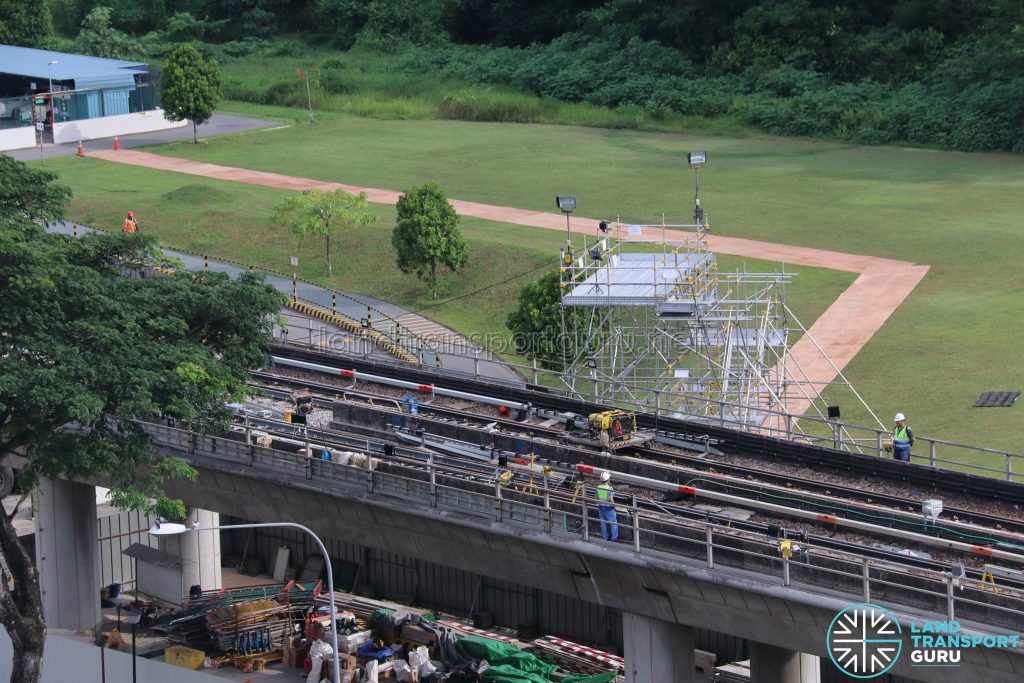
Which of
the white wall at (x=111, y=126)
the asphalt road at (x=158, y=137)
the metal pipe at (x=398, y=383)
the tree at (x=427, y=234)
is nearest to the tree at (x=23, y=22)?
the asphalt road at (x=158, y=137)

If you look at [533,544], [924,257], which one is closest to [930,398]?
[924,257]

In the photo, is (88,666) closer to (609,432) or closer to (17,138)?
(609,432)

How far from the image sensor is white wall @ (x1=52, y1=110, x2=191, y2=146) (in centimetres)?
9856

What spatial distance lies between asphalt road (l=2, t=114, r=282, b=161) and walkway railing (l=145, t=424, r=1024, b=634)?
6268 centimetres

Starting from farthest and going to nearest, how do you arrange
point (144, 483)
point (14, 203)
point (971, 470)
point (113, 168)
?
point (113, 168), point (971, 470), point (14, 203), point (144, 483)

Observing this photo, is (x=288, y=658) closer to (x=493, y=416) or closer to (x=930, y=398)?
(x=493, y=416)

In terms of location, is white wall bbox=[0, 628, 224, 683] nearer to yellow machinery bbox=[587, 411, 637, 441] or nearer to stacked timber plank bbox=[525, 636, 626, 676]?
stacked timber plank bbox=[525, 636, 626, 676]

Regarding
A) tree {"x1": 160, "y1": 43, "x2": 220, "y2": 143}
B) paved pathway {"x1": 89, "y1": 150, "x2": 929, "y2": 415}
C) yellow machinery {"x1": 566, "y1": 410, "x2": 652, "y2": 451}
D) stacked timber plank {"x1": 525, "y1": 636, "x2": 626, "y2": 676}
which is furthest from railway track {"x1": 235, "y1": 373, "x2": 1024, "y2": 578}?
tree {"x1": 160, "y1": 43, "x2": 220, "y2": 143}

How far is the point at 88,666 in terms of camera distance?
35125mm

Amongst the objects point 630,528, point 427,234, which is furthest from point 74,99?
point 630,528

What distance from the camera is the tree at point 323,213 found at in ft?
234

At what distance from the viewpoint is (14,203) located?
34.8m

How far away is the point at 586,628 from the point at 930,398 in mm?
20664

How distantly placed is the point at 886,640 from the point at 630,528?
17.8ft
